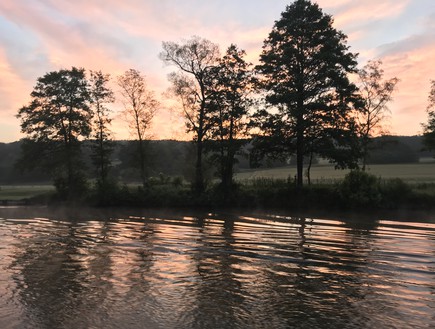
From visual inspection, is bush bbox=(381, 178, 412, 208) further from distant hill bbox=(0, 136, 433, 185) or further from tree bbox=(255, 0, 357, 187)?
distant hill bbox=(0, 136, 433, 185)

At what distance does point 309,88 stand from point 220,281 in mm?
29618

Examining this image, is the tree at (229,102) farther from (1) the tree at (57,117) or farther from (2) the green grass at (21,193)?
(2) the green grass at (21,193)

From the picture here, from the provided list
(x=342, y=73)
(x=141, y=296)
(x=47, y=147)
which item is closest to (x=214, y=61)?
(x=342, y=73)

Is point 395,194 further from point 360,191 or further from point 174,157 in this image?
point 174,157

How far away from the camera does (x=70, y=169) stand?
50500mm

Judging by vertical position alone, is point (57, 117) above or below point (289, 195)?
above

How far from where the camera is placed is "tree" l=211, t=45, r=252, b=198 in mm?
41438

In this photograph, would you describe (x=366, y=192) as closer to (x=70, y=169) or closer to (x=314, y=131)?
(x=314, y=131)

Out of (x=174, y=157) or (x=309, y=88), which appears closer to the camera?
(x=309, y=88)

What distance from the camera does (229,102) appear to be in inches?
1656

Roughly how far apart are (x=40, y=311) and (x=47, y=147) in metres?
48.2

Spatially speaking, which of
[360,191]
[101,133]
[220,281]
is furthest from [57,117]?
[220,281]

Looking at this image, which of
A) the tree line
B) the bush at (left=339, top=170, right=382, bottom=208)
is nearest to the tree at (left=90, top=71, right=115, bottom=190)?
the tree line

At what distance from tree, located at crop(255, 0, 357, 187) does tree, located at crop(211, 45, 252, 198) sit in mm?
3872
